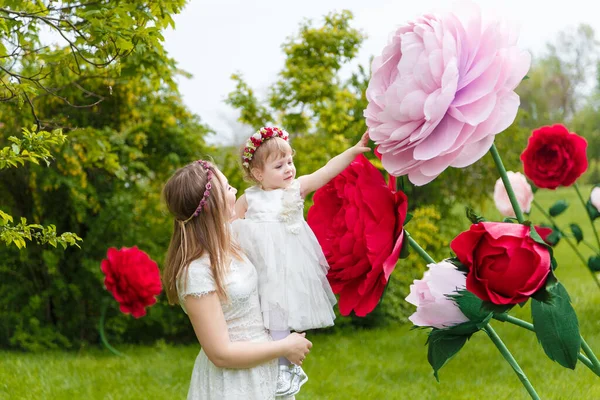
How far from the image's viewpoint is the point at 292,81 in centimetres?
704

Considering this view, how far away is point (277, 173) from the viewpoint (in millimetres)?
2168

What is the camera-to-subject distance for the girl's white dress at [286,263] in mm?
1985

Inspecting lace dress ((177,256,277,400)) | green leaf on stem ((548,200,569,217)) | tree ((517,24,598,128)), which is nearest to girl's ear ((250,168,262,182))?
lace dress ((177,256,277,400))

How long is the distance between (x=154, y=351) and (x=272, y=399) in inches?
181

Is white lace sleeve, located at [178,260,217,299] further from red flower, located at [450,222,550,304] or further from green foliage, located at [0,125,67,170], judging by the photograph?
red flower, located at [450,222,550,304]

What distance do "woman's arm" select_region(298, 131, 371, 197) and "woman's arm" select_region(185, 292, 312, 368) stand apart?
1.34 feet

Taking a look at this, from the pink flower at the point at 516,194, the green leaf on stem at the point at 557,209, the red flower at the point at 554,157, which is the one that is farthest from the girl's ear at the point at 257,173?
the green leaf on stem at the point at 557,209

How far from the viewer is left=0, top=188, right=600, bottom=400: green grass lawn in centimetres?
468

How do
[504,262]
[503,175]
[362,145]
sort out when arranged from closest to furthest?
1. [504,262]
2. [503,175]
3. [362,145]

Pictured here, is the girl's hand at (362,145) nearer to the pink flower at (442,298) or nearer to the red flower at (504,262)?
the pink flower at (442,298)

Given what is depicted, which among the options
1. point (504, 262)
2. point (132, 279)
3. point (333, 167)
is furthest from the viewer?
point (132, 279)

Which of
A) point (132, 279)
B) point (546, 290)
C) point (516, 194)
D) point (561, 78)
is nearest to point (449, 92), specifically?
point (546, 290)

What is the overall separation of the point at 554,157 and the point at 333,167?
204 centimetres

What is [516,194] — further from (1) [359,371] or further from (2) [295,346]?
(1) [359,371]
